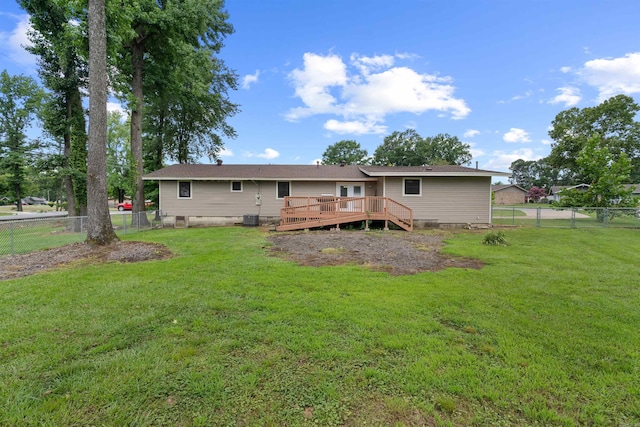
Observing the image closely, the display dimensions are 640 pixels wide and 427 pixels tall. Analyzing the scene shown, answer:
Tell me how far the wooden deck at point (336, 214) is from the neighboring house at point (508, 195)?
4387cm

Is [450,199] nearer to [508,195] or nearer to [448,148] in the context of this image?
[448,148]

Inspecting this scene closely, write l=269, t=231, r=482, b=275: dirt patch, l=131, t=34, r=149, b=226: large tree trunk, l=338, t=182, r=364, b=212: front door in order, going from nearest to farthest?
l=269, t=231, r=482, b=275: dirt patch, l=131, t=34, r=149, b=226: large tree trunk, l=338, t=182, r=364, b=212: front door

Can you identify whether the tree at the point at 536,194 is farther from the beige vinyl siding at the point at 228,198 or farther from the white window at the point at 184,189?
the white window at the point at 184,189

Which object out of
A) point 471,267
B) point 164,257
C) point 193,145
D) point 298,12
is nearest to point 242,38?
point 298,12

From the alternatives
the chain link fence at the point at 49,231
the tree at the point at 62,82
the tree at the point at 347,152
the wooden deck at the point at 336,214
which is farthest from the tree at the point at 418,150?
the tree at the point at 62,82

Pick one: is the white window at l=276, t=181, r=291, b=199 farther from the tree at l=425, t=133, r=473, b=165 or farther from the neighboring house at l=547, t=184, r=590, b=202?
the tree at l=425, t=133, r=473, b=165

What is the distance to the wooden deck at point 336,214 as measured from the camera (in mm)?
12711

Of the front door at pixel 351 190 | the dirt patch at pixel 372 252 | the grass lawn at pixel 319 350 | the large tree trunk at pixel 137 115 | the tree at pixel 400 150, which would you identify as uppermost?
the tree at pixel 400 150

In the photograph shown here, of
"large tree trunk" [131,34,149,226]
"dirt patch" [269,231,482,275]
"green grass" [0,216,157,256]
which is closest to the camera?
"dirt patch" [269,231,482,275]

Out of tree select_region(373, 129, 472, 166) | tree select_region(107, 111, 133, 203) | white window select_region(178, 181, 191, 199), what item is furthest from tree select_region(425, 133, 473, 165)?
tree select_region(107, 111, 133, 203)

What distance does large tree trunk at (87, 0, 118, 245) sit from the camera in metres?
7.90

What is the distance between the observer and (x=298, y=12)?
15.8m

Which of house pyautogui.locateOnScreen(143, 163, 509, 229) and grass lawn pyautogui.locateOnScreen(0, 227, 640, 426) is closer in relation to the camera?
grass lawn pyautogui.locateOnScreen(0, 227, 640, 426)

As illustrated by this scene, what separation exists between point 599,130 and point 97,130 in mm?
48884
